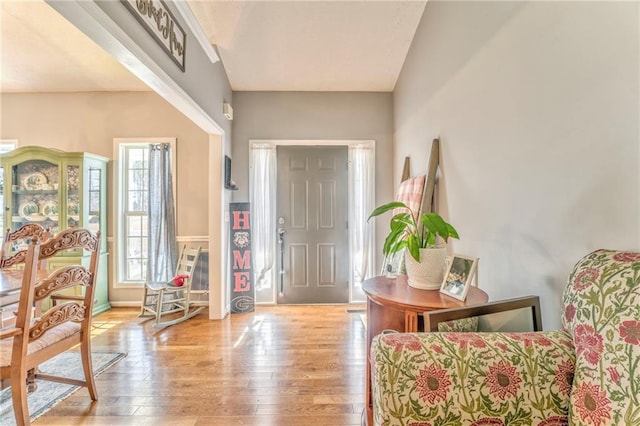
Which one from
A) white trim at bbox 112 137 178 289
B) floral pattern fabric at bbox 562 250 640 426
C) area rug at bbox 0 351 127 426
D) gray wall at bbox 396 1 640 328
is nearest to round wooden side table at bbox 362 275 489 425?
gray wall at bbox 396 1 640 328

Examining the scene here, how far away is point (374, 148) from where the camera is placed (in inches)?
145

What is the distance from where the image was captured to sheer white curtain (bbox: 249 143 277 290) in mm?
3609

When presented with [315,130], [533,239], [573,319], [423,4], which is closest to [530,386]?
Answer: [573,319]

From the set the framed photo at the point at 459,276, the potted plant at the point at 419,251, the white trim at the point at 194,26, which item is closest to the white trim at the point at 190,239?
the white trim at the point at 194,26

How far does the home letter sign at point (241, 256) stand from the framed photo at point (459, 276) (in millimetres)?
2461

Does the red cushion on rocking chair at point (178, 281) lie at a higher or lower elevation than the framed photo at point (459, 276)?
lower

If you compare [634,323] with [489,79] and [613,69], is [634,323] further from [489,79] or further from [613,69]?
[489,79]

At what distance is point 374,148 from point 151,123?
106 inches

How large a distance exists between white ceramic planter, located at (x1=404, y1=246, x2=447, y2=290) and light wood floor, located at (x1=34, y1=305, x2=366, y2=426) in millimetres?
878

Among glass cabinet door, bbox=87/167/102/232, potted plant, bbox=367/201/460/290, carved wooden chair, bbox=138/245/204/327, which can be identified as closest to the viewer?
potted plant, bbox=367/201/460/290

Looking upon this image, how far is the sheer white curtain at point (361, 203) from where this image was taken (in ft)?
12.0

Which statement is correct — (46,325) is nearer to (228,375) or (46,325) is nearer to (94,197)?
(228,375)

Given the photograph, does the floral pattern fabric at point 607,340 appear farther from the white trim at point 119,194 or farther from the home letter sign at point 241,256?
the white trim at point 119,194

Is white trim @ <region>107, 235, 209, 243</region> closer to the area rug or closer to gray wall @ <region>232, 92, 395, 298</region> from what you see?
gray wall @ <region>232, 92, 395, 298</region>
